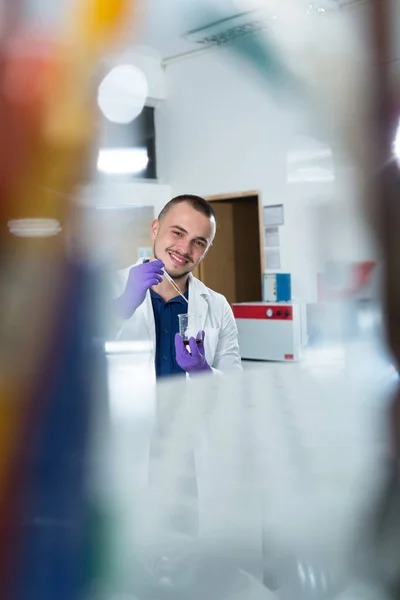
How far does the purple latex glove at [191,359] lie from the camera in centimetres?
34

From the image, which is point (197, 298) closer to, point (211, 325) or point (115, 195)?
point (211, 325)

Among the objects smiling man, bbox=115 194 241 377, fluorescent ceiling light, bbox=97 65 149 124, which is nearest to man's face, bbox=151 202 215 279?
smiling man, bbox=115 194 241 377

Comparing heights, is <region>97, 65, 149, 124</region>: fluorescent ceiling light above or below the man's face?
above

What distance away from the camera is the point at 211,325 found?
0.45m

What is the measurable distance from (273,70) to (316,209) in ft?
0.27

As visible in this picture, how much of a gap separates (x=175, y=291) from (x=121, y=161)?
0.48 feet

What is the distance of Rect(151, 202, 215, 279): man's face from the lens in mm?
363

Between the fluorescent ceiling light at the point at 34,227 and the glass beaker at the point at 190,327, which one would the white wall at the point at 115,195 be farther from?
the glass beaker at the point at 190,327

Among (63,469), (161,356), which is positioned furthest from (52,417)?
(161,356)

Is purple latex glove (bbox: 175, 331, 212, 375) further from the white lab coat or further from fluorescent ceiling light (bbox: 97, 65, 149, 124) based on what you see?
fluorescent ceiling light (bbox: 97, 65, 149, 124)

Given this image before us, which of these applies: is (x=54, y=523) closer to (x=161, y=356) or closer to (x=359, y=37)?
(x=161, y=356)

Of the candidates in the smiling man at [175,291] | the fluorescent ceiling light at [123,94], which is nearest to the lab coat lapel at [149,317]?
the smiling man at [175,291]

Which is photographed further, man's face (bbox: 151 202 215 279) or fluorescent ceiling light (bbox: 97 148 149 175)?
man's face (bbox: 151 202 215 279)

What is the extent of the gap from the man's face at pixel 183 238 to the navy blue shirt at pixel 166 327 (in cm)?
2
